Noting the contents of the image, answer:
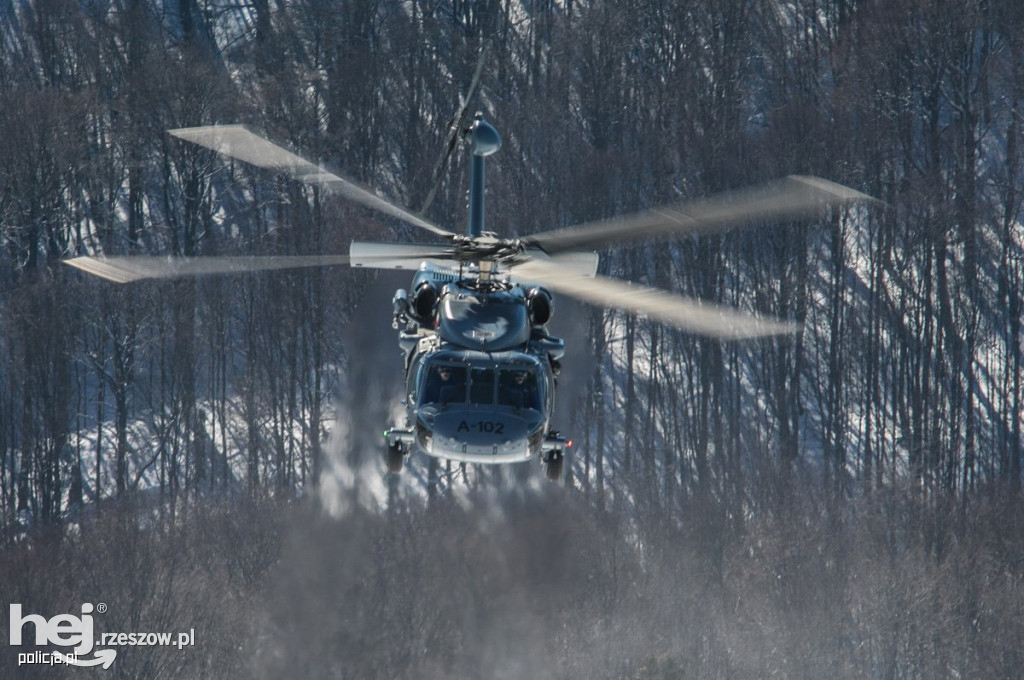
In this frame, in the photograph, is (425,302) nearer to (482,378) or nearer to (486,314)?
(486,314)

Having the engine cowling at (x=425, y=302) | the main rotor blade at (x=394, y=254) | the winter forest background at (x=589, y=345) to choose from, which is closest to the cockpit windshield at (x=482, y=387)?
the engine cowling at (x=425, y=302)

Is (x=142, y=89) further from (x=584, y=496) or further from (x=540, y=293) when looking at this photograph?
(x=540, y=293)

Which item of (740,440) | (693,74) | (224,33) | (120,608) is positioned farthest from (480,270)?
(224,33)

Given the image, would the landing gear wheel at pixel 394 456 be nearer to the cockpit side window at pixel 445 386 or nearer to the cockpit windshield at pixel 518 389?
the cockpit side window at pixel 445 386

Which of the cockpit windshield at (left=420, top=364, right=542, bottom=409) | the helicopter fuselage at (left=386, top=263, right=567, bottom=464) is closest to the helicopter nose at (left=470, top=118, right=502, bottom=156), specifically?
the helicopter fuselage at (left=386, top=263, right=567, bottom=464)
